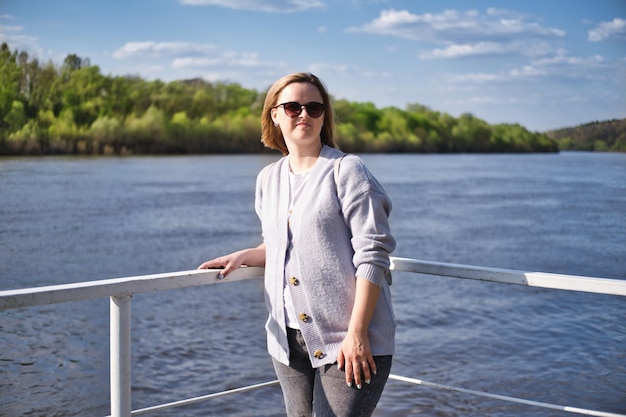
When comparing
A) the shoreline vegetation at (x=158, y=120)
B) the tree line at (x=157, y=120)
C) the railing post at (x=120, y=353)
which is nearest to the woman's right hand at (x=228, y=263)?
the railing post at (x=120, y=353)

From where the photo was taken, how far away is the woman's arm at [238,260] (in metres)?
2.09

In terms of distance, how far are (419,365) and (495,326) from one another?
217 inches

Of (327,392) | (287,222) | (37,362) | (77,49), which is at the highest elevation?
(77,49)

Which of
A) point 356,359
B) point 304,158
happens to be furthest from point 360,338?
point 304,158

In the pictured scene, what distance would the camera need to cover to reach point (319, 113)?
6.11 feet

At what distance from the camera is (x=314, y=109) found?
6.09ft

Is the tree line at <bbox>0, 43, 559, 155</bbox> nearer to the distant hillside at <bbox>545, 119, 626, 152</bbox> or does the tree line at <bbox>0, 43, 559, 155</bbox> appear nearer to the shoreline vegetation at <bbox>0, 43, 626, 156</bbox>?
the shoreline vegetation at <bbox>0, 43, 626, 156</bbox>

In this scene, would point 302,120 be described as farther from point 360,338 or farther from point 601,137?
point 601,137

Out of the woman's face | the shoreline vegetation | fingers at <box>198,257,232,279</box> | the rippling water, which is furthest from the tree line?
the woman's face

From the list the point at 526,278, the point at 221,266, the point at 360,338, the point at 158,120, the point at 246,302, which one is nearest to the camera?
the point at 360,338

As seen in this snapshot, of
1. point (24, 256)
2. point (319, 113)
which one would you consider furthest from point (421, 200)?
point (319, 113)

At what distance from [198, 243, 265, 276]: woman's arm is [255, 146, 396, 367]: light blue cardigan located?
0.94ft

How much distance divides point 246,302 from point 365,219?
1873 centimetres

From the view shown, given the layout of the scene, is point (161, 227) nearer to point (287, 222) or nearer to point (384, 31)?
point (287, 222)
